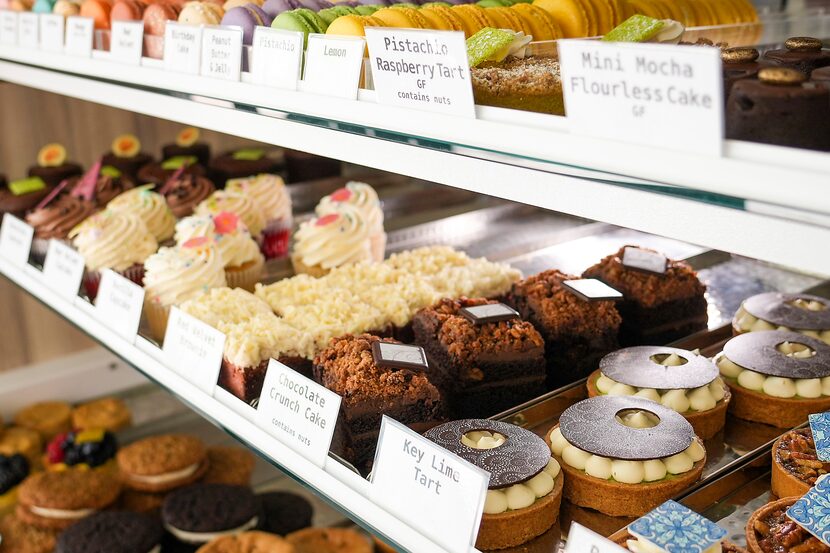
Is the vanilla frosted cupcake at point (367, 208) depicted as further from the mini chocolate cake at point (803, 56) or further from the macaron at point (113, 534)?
the mini chocolate cake at point (803, 56)

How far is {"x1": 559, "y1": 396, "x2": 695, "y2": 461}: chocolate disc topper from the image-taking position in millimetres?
1415

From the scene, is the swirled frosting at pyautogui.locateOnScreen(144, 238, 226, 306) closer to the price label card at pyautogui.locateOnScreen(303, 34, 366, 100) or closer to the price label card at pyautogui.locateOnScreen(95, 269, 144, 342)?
Answer: the price label card at pyautogui.locateOnScreen(95, 269, 144, 342)

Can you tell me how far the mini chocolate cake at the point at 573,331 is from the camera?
1.91 m

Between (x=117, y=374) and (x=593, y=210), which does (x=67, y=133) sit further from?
(x=593, y=210)

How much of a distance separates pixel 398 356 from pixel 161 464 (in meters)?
1.61

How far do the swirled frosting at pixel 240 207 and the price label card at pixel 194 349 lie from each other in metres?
0.91

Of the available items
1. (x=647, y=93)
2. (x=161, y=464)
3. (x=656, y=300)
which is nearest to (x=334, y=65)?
(x=647, y=93)

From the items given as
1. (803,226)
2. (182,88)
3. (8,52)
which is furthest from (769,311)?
(8,52)

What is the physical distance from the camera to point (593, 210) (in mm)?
1018

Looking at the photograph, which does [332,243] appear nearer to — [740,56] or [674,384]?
[674,384]

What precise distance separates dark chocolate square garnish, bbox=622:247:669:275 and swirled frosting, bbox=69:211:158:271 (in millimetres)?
1409

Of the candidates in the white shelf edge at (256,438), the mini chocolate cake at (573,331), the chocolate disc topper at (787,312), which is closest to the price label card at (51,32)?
the white shelf edge at (256,438)

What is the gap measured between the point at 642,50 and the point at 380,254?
1791 millimetres

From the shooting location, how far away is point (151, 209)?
2840mm
